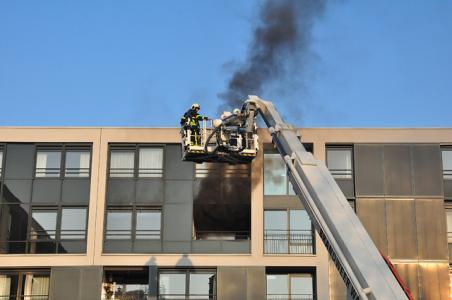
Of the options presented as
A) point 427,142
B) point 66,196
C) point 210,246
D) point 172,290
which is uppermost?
point 427,142

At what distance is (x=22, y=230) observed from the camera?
34.2m

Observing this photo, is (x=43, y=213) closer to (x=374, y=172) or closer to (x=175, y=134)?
(x=175, y=134)

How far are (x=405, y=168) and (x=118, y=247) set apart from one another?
14.4 metres

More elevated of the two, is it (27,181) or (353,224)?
(27,181)

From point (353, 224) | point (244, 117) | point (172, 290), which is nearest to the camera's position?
point (353, 224)

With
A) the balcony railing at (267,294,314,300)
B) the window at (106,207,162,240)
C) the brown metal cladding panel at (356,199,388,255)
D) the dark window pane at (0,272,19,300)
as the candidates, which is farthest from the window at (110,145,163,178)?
the brown metal cladding panel at (356,199,388,255)

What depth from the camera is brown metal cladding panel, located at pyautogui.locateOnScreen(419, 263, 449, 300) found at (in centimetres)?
3294

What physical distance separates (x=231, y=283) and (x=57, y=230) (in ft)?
28.7

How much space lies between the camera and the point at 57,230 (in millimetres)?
34188

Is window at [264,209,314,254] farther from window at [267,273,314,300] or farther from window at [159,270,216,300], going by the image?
window at [159,270,216,300]

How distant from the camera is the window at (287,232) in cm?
3397

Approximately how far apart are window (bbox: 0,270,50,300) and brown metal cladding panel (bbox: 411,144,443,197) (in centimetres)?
1834

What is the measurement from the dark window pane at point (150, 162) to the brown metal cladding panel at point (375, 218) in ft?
32.3

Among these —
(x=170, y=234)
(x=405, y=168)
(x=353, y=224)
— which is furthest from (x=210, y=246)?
(x=353, y=224)
